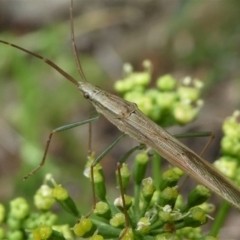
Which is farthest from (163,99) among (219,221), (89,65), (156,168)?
(89,65)

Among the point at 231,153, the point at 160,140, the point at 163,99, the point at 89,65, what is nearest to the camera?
the point at 160,140

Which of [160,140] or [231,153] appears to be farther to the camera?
[231,153]

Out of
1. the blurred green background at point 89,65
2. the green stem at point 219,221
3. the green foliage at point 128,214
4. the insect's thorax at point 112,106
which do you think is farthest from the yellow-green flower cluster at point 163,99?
the blurred green background at point 89,65

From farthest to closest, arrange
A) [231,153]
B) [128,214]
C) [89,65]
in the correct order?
[89,65] → [231,153] → [128,214]

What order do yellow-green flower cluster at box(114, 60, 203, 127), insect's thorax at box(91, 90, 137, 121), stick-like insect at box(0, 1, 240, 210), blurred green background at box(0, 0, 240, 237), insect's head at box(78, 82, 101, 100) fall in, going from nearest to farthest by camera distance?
stick-like insect at box(0, 1, 240, 210), insect's thorax at box(91, 90, 137, 121), insect's head at box(78, 82, 101, 100), yellow-green flower cluster at box(114, 60, 203, 127), blurred green background at box(0, 0, 240, 237)

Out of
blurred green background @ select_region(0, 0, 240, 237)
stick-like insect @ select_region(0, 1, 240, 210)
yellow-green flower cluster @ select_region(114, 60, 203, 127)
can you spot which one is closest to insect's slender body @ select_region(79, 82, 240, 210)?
stick-like insect @ select_region(0, 1, 240, 210)

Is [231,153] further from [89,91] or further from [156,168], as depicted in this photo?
[89,91]

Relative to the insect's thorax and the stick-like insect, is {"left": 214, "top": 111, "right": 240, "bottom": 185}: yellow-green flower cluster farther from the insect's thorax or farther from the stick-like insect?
the insect's thorax
